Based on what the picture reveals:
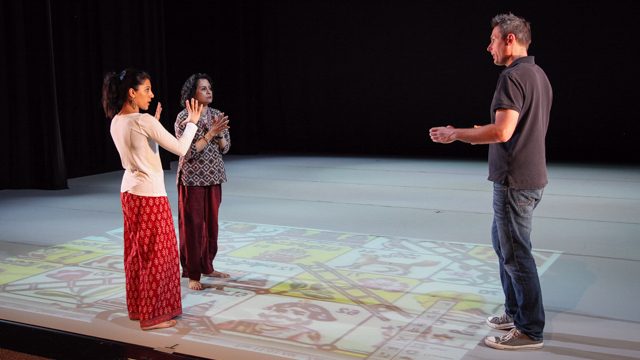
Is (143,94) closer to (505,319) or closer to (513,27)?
(513,27)

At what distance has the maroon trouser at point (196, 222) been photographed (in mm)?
3436

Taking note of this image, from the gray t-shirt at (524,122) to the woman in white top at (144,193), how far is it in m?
1.44

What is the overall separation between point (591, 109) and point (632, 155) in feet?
3.28

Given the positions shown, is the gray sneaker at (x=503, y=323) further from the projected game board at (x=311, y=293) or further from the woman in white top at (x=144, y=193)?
the woman in white top at (x=144, y=193)

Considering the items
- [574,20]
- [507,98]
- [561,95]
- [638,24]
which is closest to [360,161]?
[561,95]

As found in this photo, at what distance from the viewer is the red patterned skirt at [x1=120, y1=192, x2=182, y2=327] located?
2744mm

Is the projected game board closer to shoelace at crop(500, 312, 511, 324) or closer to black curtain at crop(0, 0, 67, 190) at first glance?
shoelace at crop(500, 312, 511, 324)

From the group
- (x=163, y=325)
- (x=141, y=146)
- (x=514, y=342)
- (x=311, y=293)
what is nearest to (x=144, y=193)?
(x=141, y=146)

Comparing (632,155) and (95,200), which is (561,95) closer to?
(632,155)

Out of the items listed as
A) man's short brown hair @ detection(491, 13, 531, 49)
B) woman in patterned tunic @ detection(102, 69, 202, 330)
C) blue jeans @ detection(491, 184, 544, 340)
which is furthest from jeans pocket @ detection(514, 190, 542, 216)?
woman in patterned tunic @ detection(102, 69, 202, 330)

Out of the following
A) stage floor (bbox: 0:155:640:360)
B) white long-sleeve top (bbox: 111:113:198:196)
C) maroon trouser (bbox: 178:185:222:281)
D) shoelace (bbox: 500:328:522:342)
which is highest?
white long-sleeve top (bbox: 111:113:198:196)

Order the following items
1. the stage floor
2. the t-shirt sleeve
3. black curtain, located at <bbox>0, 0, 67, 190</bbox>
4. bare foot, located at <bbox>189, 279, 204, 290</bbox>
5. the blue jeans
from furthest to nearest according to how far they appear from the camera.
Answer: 1. black curtain, located at <bbox>0, 0, 67, 190</bbox>
2. bare foot, located at <bbox>189, 279, 204, 290</bbox>
3. the stage floor
4. the blue jeans
5. the t-shirt sleeve

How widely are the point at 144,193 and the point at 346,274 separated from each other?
4.77 ft

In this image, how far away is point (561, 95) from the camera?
10250 millimetres
